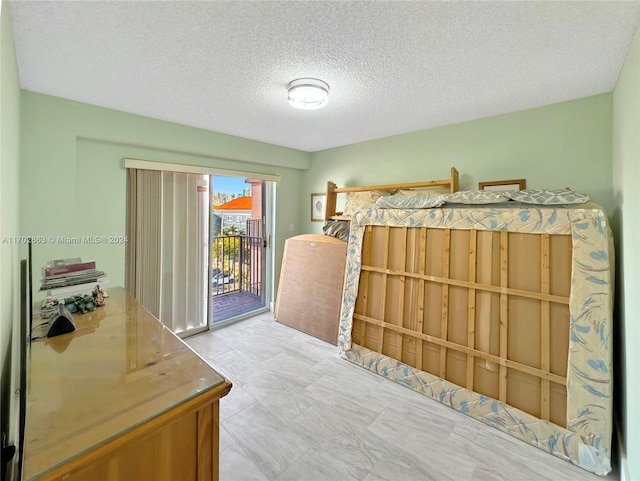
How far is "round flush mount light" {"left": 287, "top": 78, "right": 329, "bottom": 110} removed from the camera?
76.9 inches

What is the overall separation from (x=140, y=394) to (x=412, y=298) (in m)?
2.20

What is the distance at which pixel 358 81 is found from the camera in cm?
196

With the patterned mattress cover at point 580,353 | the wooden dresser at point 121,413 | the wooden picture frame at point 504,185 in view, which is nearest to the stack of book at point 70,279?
the wooden dresser at point 121,413

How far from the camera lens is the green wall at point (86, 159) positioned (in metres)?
2.19

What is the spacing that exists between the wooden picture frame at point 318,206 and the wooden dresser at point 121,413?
3.11m

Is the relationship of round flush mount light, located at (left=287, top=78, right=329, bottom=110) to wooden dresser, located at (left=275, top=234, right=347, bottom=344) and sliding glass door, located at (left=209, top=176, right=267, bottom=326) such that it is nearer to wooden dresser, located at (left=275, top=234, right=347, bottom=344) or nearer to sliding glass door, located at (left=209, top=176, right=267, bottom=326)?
wooden dresser, located at (left=275, top=234, right=347, bottom=344)

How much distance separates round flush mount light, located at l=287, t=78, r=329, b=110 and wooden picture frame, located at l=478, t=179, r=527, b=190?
171 cm

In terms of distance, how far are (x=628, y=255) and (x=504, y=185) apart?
1.16 meters

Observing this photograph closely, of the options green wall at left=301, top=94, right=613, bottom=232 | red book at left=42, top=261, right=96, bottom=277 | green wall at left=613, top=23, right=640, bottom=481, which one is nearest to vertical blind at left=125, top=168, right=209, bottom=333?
red book at left=42, top=261, right=96, bottom=277

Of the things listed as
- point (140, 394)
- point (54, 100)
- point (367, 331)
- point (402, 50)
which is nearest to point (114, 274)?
point (54, 100)

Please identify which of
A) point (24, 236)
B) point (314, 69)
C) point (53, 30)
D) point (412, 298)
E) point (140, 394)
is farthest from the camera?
point (412, 298)

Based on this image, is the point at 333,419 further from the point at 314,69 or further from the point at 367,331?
the point at 314,69

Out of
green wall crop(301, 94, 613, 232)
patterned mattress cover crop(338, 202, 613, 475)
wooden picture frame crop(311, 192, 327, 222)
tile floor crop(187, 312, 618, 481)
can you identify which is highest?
green wall crop(301, 94, 613, 232)

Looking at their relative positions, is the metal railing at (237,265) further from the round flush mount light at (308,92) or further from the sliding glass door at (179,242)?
the round flush mount light at (308,92)
